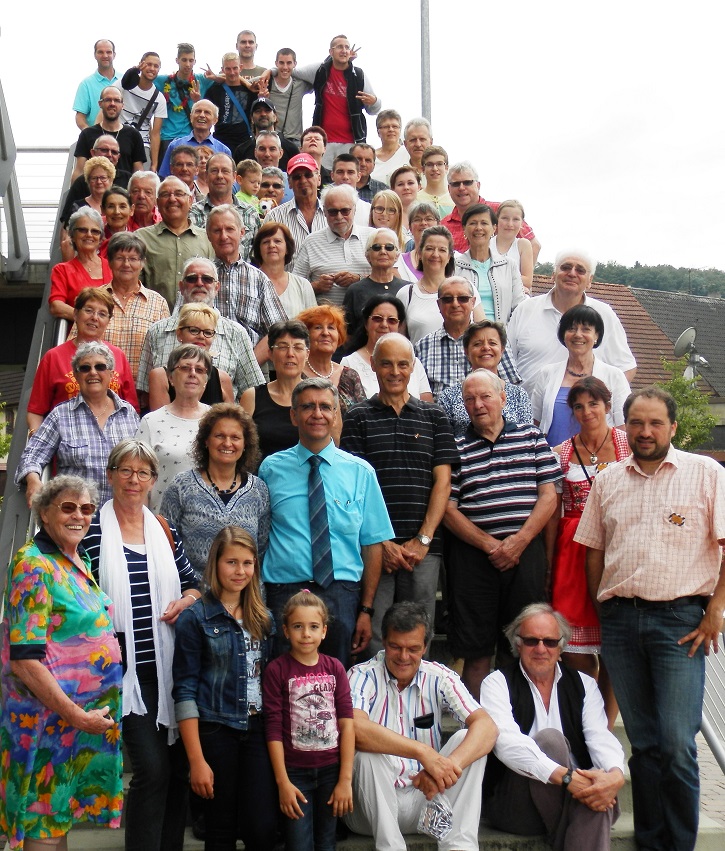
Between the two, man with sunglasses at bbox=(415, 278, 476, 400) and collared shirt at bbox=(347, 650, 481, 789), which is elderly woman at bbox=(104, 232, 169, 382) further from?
collared shirt at bbox=(347, 650, 481, 789)

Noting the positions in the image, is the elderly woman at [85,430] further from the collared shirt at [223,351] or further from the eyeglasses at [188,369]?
the collared shirt at [223,351]

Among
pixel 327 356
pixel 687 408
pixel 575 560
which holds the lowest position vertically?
pixel 575 560

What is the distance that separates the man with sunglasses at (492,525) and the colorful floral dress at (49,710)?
1.88 meters

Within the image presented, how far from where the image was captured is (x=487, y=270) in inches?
306

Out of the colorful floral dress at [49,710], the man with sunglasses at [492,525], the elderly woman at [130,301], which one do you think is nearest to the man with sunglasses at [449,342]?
the man with sunglasses at [492,525]

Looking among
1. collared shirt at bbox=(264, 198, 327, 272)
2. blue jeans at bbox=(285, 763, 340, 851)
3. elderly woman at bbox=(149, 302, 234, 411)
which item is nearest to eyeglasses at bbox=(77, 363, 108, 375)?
elderly woman at bbox=(149, 302, 234, 411)

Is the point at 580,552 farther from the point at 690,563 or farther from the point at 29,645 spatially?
the point at 29,645

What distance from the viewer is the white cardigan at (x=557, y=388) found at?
6254 mm

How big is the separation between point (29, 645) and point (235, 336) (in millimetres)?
2760

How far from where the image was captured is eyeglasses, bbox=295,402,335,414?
16.6 feet

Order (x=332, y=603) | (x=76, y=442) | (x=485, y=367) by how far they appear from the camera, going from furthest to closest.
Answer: (x=485, y=367)
(x=76, y=442)
(x=332, y=603)

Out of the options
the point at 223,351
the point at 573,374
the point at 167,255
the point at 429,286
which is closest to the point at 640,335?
the point at 429,286

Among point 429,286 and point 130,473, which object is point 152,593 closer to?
point 130,473

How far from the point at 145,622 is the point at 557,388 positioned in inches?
114
